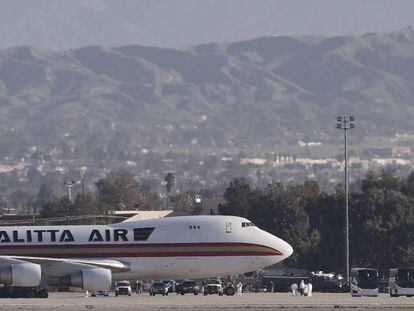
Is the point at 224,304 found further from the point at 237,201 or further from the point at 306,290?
the point at 237,201

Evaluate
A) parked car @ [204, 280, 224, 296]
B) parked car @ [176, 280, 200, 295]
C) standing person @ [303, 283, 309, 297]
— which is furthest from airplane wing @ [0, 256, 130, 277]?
parked car @ [176, 280, 200, 295]

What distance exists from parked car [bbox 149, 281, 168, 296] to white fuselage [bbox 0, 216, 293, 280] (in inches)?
616

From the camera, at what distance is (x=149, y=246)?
94.6m

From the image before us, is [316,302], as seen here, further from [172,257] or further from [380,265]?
[380,265]

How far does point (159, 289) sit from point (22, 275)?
23643 millimetres

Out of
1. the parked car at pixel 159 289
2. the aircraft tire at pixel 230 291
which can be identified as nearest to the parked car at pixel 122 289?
the parked car at pixel 159 289

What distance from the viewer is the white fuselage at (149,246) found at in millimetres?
94500

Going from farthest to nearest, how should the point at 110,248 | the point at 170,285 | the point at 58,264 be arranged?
the point at 170,285 < the point at 110,248 < the point at 58,264

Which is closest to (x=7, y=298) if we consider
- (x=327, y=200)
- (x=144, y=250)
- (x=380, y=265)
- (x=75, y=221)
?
(x=144, y=250)

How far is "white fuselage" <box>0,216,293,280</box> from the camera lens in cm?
9450

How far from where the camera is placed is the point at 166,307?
Result: 77.2 meters

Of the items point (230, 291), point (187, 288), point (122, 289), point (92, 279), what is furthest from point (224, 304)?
point (122, 289)

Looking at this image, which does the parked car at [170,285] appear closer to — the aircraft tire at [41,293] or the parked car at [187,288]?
the parked car at [187,288]

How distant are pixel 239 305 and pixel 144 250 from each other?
54.3 ft
